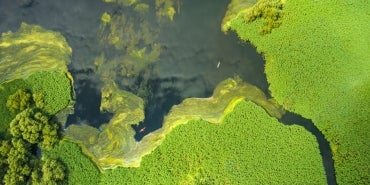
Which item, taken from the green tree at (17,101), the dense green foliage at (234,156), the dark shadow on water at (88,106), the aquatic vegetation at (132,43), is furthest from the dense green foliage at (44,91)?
the dense green foliage at (234,156)

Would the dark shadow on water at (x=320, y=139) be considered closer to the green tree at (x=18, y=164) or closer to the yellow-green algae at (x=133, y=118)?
the yellow-green algae at (x=133, y=118)

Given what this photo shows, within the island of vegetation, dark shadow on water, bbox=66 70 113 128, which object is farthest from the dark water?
the island of vegetation

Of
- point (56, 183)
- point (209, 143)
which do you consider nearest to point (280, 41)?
point (209, 143)

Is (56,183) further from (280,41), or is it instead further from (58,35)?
(280,41)

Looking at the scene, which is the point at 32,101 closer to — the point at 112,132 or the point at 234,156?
the point at 112,132

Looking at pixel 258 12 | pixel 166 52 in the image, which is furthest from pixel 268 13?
pixel 166 52

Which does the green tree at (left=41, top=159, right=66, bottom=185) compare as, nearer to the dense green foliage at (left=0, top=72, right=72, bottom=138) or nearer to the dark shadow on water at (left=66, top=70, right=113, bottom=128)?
the dark shadow on water at (left=66, top=70, right=113, bottom=128)
